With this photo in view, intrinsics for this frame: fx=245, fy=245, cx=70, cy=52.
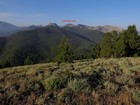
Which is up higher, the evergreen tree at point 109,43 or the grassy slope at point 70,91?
the grassy slope at point 70,91

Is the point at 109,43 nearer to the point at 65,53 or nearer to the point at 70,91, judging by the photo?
the point at 65,53

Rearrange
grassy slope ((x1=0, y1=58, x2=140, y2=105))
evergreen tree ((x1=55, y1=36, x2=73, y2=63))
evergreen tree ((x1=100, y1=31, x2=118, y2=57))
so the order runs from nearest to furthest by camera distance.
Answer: grassy slope ((x1=0, y1=58, x2=140, y2=105)) → evergreen tree ((x1=55, y1=36, x2=73, y2=63)) → evergreen tree ((x1=100, y1=31, x2=118, y2=57))

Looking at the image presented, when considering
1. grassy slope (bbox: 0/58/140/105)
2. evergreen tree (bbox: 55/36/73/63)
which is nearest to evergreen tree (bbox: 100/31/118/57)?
evergreen tree (bbox: 55/36/73/63)

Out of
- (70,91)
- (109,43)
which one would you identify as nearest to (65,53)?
(109,43)

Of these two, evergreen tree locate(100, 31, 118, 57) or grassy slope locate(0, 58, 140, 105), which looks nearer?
grassy slope locate(0, 58, 140, 105)

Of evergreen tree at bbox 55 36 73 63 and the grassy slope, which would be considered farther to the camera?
Result: evergreen tree at bbox 55 36 73 63

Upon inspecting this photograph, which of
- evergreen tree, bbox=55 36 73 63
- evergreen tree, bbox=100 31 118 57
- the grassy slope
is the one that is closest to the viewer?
the grassy slope

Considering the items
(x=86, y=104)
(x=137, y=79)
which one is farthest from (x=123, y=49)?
(x=86, y=104)

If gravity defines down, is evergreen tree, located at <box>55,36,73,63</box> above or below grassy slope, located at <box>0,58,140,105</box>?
below

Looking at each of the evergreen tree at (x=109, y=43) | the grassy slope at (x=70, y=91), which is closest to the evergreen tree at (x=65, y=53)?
the evergreen tree at (x=109, y=43)

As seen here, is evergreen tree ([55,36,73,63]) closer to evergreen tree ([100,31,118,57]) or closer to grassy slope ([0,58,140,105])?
evergreen tree ([100,31,118,57])

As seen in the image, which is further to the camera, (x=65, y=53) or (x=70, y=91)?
(x=65, y=53)

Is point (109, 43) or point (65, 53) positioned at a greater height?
point (109, 43)

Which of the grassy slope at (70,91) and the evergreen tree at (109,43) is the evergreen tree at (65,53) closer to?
the evergreen tree at (109,43)
